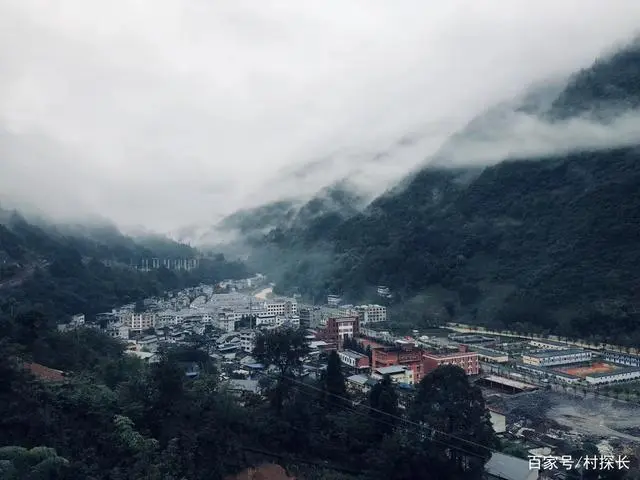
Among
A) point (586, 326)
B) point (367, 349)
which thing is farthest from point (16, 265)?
point (586, 326)

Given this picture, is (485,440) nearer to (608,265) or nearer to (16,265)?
(608,265)

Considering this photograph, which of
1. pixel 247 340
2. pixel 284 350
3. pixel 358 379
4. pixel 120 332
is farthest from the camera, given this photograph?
pixel 120 332

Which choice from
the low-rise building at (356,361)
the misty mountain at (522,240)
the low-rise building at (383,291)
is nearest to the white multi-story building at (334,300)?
the misty mountain at (522,240)

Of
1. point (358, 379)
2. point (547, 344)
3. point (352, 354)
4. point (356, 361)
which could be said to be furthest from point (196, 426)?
point (547, 344)

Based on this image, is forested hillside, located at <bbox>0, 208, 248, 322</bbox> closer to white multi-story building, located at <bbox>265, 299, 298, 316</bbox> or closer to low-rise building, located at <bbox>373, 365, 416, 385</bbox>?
white multi-story building, located at <bbox>265, 299, 298, 316</bbox>

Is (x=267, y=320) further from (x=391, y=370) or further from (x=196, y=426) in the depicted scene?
(x=196, y=426)

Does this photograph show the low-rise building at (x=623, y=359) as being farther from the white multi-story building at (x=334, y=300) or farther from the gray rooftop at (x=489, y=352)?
the white multi-story building at (x=334, y=300)

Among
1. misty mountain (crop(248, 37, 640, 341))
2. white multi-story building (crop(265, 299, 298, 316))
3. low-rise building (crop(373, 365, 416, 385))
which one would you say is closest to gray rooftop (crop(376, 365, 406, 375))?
low-rise building (crop(373, 365, 416, 385))
